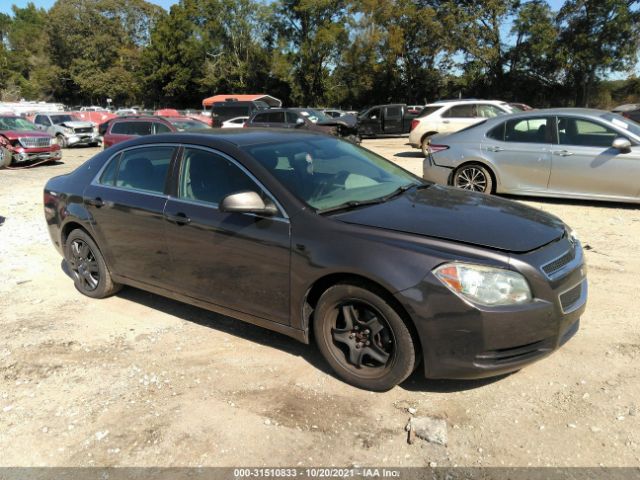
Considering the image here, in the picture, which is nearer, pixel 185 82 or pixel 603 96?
pixel 603 96

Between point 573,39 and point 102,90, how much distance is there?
57.1 metres

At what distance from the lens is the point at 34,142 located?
16.3m

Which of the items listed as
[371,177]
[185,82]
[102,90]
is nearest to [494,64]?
[185,82]

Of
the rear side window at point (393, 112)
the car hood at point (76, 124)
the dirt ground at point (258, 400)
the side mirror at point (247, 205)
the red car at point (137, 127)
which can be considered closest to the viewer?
the dirt ground at point (258, 400)

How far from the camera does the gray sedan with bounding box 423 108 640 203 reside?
A: 7586mm

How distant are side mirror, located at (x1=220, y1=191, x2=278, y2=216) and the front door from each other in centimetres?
6

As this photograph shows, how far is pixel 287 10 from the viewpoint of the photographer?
5609 cm

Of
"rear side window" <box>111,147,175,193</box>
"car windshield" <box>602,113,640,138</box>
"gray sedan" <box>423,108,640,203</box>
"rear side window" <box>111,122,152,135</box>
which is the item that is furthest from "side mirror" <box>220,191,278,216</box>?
"rear side window" <box>111,122,152,135</box>

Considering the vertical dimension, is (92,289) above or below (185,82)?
below

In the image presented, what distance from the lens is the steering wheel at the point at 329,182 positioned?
370 centimetres

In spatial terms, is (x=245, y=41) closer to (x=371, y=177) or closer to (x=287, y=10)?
(x=287, y=10)

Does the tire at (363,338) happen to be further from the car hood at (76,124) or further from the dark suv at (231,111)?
the car hood at (76,124)

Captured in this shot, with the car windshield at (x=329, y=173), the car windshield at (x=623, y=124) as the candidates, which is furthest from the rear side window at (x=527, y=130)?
the car windshield at (x=329, y=173)

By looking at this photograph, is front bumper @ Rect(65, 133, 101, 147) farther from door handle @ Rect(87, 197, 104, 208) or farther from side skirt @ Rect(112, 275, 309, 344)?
side skirt @ Rect(112, 275, 309, 344)
